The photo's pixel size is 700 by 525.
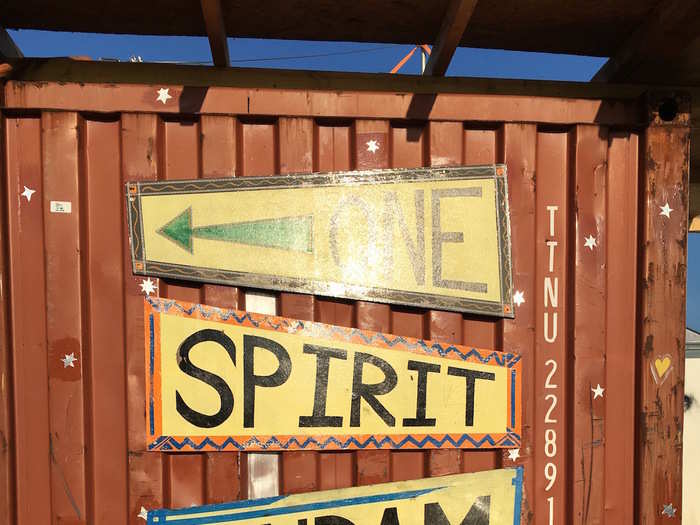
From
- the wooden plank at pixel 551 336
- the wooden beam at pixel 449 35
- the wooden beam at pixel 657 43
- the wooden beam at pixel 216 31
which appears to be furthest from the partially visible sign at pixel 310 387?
the wooden beam at pixel 657 43

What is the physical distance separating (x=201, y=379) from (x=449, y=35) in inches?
89.7

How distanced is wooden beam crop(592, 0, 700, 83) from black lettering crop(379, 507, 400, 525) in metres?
2.95

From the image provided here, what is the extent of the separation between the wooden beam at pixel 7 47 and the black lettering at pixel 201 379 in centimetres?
205

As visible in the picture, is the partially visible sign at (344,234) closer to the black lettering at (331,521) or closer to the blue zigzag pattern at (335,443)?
the blue zigzag pattern at (335,443)

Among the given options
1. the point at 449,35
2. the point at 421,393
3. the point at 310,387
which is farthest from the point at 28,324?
the point at 449,35

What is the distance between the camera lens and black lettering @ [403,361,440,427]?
212cm

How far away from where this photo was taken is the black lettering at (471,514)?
83.7 inches

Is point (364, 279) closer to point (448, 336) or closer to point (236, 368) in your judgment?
point (448, 336)

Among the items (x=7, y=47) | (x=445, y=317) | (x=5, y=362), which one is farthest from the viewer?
(x=7, y=47)

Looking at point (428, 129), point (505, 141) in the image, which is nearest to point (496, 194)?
point (505, 141)

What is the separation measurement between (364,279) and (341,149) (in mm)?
721

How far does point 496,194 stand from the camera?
84.3 inches

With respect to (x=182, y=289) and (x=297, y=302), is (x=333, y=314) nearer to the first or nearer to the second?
(x=297, y=302)

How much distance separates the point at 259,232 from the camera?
6.82 ft
